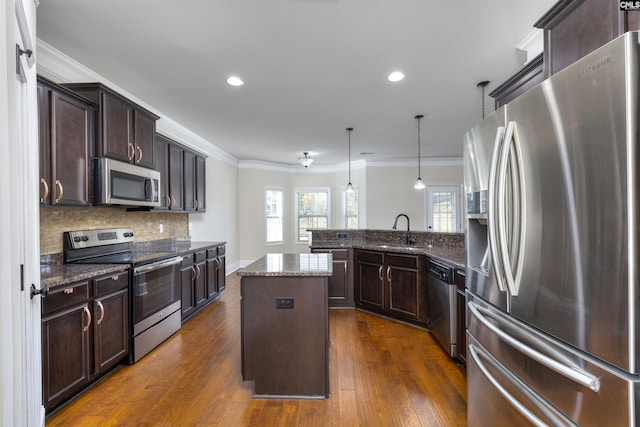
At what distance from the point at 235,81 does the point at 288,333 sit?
2408mm

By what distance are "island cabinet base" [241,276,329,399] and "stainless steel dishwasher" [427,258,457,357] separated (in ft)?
4.08

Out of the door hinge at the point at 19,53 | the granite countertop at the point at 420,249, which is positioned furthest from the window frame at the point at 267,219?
the door hinge at the point at 19,53

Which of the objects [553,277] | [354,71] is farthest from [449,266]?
[354,71]

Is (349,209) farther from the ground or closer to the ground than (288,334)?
farther from the ground

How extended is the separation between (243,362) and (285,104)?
283 cm

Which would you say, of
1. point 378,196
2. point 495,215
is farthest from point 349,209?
point 495,215

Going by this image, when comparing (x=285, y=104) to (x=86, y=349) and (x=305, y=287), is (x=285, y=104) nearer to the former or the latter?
(x=305, y=287)

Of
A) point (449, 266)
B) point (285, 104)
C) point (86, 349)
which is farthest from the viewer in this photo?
point (285, 104)

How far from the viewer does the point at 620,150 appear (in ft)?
2.72

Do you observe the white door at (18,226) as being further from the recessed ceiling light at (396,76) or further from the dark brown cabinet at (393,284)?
the dark brown cabinet at (393,284)

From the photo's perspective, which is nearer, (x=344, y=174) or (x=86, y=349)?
(x=86, y=349)

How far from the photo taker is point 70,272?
2.21 m

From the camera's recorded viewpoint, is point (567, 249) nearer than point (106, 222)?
Yes

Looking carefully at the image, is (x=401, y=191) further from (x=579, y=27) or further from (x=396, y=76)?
(x=579, y=27)
